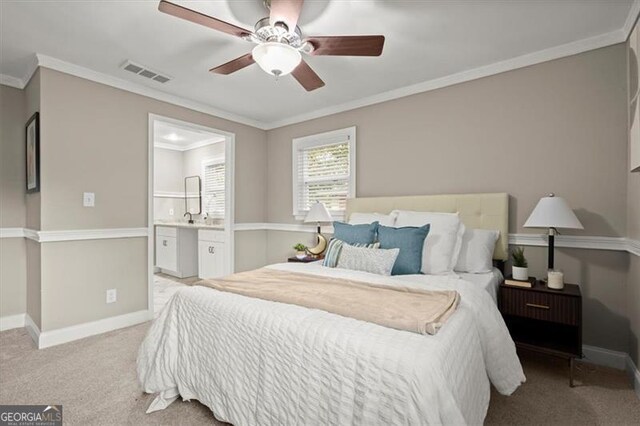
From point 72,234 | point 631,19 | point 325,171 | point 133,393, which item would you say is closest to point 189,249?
point 72,234

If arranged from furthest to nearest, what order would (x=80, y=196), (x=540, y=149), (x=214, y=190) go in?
(x=214, y=190)
(x=80, y=196)
(x=540, y=149)

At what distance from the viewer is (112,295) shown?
3.10m

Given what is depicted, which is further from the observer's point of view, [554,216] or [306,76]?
[306,76]

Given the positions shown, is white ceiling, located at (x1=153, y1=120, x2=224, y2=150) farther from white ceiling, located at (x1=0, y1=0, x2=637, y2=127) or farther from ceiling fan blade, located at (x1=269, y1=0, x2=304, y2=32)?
ceiling fan blade, located at (x1=269, y1=0, x2=304, y2=32)

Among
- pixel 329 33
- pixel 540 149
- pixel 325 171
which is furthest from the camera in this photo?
pixel 325 171

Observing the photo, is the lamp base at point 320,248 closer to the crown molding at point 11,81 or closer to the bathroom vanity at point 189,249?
the bathroom vanity at point 189,249

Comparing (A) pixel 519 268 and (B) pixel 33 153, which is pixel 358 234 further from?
(B) pixel 33 153

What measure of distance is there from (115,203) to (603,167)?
432cm

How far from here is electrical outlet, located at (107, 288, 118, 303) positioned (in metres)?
3.07

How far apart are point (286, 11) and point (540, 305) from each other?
253cm

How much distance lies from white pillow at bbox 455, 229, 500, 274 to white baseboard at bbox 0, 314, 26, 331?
168 inches

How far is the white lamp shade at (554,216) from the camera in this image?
214cm

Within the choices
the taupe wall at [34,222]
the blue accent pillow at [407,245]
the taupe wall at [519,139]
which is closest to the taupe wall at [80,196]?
the taupe wall at [34,222]

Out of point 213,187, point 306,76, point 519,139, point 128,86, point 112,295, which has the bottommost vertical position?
point 112,295
